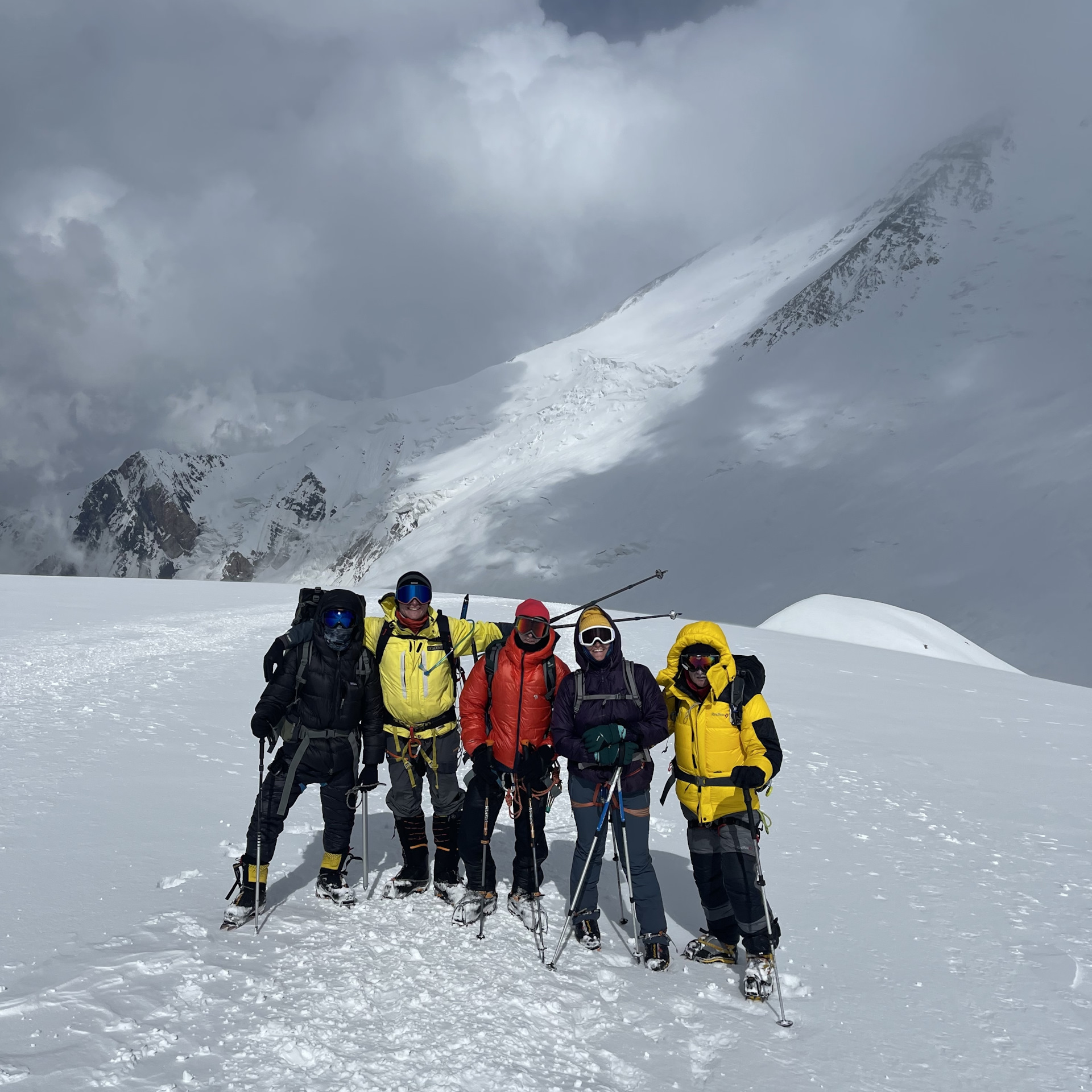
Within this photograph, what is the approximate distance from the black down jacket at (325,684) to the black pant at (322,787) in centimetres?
20

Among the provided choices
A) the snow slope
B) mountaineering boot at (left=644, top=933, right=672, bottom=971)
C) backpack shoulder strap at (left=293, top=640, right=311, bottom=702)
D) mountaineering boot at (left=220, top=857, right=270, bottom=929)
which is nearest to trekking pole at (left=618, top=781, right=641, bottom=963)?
mountaineering boot at (left=644, top=933, right=672, bottom=971)

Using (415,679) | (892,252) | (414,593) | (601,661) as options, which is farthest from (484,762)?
(892,252)

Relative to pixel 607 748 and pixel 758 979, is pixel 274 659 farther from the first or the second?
pixel 758 979

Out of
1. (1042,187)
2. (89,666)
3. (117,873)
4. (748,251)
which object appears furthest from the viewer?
(748,251)

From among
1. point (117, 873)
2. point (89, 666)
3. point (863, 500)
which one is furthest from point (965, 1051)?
point (863, 500)

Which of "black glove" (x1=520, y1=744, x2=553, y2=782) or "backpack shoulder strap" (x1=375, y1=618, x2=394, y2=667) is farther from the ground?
"backpack shoulder strap" (x1=375, y1=618, x2=394, y2=667)

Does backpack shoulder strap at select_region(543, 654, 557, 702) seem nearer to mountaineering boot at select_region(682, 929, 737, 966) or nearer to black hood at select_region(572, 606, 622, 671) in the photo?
black hood at select_region(572, 606, 622, 671)

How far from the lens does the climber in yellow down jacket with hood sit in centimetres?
510

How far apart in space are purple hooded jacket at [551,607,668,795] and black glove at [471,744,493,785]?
0.63 metres

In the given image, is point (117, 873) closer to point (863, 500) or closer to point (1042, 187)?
point (863, 500)

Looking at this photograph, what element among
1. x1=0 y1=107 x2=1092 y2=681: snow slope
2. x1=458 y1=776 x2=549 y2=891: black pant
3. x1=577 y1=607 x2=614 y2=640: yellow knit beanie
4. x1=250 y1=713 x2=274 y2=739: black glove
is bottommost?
x1=458 y1=776 x2=549 y2=891: black pant

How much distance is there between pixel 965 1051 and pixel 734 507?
6966cm

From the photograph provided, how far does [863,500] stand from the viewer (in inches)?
2515

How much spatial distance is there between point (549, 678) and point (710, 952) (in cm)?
216
